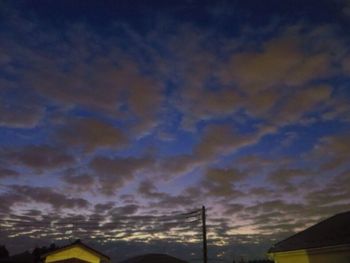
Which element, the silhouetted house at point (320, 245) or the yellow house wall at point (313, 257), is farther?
the silhouetted house at point (320, 245)

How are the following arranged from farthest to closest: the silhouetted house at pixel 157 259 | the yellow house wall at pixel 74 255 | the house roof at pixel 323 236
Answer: the silhouetted house at pixel 157 259 → the yellow house wall at pixel 74 255 → the house roof at pixel 323 236

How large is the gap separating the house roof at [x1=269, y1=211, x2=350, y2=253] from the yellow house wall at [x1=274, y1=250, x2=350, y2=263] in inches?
15.3

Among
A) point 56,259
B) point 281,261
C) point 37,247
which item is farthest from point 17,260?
point 281,261

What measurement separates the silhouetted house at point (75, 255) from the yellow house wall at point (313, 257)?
832 inches

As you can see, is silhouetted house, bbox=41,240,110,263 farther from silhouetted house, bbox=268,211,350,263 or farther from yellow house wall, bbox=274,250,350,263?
yellow house wall, bbox=274,250,350,263

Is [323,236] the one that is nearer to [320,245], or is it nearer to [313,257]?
[320,245]

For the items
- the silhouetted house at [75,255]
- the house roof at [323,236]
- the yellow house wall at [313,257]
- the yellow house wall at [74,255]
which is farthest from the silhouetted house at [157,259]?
the yellow house wall at [313,257]

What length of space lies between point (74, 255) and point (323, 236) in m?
26.0

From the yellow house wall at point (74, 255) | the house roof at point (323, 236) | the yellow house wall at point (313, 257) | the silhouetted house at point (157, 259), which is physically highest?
the silhouetted house at point (157, 259)

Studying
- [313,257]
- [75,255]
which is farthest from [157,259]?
[313,257]

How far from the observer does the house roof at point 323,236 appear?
877 inches

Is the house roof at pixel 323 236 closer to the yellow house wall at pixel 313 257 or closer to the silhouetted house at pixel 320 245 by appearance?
the silhouetted house at pixel 320 245

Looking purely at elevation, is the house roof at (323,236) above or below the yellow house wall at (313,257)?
above

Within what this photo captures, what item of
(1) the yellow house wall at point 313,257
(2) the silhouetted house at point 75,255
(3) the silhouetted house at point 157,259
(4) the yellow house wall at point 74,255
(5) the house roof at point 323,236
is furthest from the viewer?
(3) the silhouetted house at point 157,259
